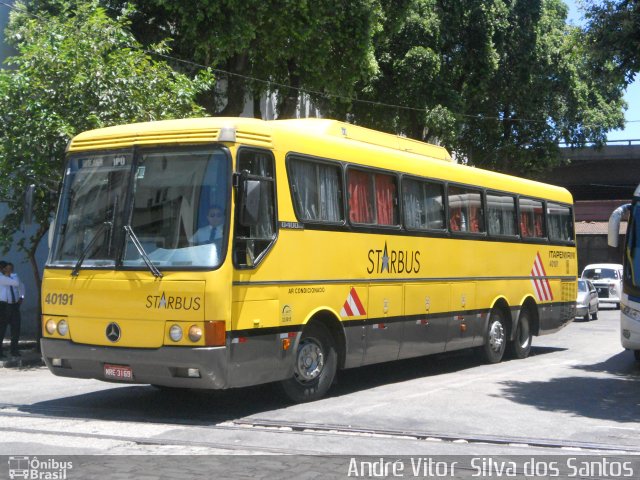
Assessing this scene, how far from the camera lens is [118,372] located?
33.6 ft

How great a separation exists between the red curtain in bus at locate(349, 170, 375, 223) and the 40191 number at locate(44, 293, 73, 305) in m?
3.77

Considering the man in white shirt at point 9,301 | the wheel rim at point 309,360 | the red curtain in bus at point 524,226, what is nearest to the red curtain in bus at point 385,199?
the wheel rim at point 309,360

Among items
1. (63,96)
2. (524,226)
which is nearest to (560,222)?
(524,226)

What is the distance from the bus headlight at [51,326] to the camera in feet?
35.3

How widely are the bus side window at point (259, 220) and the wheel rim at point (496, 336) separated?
23.5 ft

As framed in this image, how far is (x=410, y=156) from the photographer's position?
1434 cm

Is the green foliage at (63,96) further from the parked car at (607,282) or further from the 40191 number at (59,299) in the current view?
the parked car at (607,282)

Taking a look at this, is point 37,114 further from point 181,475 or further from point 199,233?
point 181,475

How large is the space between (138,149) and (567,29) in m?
34.3

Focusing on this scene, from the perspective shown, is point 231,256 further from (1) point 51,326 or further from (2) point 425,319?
(2) point 425,319

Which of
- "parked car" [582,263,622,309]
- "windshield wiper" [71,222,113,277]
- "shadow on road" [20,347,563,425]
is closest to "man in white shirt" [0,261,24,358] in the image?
"shadow on road" [20,347,563,425]

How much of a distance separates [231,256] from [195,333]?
895mm

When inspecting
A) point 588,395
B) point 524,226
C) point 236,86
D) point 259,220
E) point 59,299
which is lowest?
point 588,395

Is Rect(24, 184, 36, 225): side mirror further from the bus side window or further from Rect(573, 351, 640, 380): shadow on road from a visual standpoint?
Rect(573, 351, 640, 380): shadow on road
